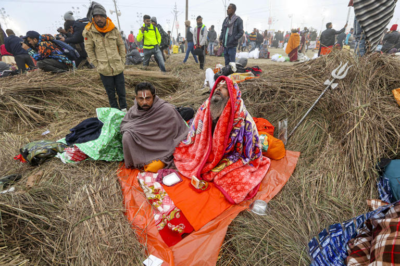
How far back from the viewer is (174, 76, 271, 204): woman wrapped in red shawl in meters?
2.07

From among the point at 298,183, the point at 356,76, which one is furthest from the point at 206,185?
the point at 356,76

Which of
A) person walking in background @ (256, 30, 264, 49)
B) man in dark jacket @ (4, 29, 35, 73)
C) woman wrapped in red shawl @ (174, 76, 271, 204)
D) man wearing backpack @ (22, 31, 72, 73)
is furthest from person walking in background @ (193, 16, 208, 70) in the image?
person walking in background @ (256, 30, 264, 49)

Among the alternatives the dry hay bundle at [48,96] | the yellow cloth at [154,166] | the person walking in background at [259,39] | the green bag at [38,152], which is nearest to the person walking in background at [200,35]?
the dry hay bundle at [48,96]

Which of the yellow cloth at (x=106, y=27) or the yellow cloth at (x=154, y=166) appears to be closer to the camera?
the yellow cloth at (x=154, y=166)

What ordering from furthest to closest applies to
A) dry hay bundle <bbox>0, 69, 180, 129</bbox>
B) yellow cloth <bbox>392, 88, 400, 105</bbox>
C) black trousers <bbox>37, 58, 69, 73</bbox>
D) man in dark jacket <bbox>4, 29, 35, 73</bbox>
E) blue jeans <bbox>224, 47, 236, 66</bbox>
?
man in dark jacket <bbox>4, 29, 35, 73</bbox> < blue jeans <bbox>224, 47, 236, 66</bbox> < black trousers <bbox>37, 58, 69, 73</bbox> < dry hay bundle <bbox>0, 69, 180, 129</bbox> < yellow cloth <bbox>392, 88, 400, 105</bbox>

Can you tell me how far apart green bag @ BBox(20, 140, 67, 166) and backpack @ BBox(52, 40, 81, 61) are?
3.13m

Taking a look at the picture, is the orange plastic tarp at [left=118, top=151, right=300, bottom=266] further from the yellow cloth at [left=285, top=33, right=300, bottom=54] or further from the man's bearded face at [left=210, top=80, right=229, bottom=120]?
the yellow cloth at [left=285, top=33, right=300, bottom=54]

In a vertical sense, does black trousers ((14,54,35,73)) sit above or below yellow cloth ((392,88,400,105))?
above

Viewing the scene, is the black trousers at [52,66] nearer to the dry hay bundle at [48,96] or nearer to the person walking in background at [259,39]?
the dry hay bundle at [48,96]

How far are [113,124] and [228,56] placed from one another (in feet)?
15.3

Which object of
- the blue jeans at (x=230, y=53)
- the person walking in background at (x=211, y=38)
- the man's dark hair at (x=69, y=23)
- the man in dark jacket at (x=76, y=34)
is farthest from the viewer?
the person walking in background at (x=211, y=38)

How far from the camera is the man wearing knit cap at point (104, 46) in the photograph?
10.5ft

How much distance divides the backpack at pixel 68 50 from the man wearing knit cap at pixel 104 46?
71.2 inches

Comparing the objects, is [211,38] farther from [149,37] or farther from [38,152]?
[38,152]
